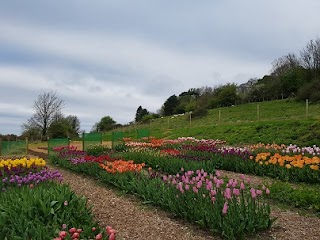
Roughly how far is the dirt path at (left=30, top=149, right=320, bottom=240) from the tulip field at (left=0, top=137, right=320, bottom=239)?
0.53 feet

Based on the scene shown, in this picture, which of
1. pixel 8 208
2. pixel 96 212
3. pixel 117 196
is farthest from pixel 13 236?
pixel 117 196

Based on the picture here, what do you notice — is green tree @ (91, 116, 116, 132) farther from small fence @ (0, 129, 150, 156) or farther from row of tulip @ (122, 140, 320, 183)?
row of tulip @ (122, 140, 320, 183)

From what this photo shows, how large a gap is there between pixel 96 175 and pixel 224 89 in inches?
1732

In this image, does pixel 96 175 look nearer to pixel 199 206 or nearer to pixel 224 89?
pixel 199 206

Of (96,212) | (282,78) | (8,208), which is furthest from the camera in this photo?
(282,78)

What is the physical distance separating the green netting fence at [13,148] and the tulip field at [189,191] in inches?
295

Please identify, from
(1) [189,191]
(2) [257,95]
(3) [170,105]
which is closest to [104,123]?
(3) [170,105]

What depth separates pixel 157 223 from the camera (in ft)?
18.5

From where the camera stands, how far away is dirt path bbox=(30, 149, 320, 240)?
200 inches

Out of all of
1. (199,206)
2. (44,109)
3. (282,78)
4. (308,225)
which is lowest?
(308,225)

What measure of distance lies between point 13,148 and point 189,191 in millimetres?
14959

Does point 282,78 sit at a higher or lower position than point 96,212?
higher

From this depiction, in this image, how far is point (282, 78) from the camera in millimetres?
43531

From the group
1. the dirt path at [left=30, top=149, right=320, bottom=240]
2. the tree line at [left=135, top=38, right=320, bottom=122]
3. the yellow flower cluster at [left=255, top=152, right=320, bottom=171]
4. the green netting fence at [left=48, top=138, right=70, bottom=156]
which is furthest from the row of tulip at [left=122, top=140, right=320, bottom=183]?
the tree line at [left=135, top=38, right=320, bottom=122]
